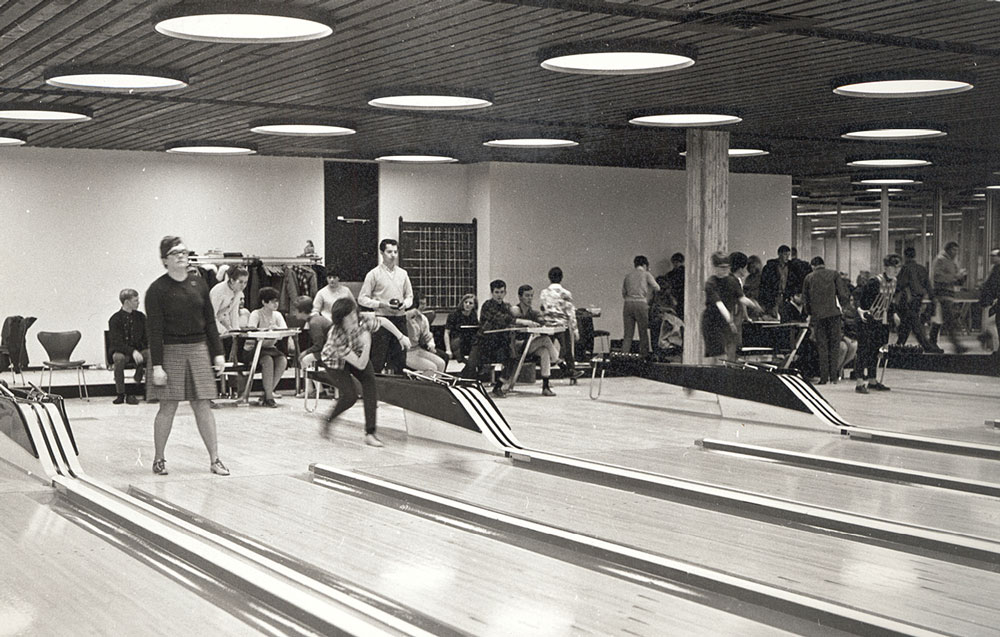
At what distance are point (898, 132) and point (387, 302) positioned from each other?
255 inches

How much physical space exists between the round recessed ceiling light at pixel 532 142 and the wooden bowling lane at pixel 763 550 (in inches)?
302

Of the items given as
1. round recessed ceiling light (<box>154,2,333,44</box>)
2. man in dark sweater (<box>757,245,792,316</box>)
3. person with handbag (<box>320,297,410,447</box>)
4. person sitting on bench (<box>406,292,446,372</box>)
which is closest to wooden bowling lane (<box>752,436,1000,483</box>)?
person with handbag (<box>320,297,410,447</box>)

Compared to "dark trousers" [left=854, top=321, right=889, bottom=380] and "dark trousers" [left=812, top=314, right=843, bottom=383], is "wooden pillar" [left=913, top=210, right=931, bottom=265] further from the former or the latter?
"dark trousers" [left=854, top=321, right=889, bottom=380]

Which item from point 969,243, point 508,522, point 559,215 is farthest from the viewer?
Result: point 969,243

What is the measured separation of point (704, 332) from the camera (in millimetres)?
11281

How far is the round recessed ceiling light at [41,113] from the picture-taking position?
12.0 metres

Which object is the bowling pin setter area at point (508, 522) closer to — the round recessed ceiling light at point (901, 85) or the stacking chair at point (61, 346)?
the round recessed ceiling light at point (901, 85)

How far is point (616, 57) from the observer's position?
927 cm

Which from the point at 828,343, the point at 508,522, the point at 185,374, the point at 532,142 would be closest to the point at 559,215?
the point at 532,142

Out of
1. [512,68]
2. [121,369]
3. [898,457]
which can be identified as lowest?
[898,457]

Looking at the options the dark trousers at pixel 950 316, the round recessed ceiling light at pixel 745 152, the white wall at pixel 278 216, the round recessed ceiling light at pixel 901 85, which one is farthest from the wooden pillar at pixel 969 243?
the round recessed ceiling light at pixel 901 85

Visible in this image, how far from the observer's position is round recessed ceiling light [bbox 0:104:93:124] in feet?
39.3

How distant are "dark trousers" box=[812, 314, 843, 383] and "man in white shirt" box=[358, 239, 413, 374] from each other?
5.25 metres

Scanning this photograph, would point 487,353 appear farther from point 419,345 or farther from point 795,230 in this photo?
point 795,230
